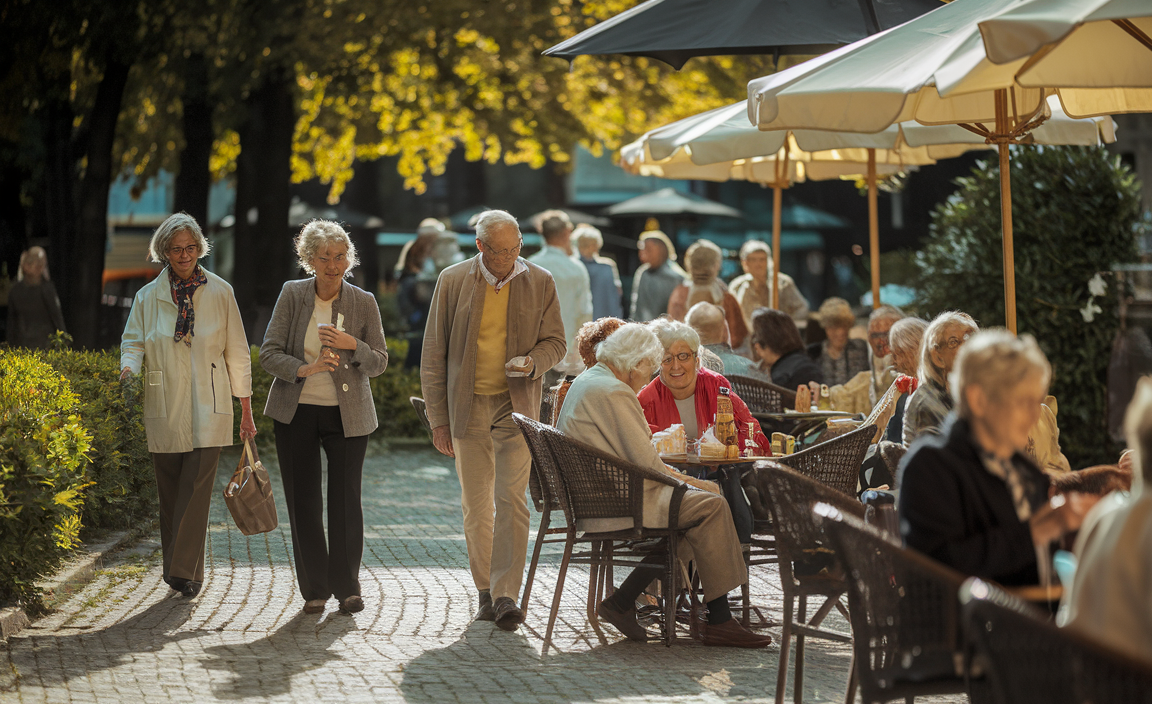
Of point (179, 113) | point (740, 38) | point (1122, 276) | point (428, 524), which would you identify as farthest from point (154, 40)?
point (1122, 276)

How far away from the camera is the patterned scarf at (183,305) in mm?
7832

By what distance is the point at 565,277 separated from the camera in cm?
1280

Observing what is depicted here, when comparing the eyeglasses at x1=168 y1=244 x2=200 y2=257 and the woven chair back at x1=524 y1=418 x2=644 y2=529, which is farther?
the eyeglasses at x1=168 y1=244 x2=200 y2=257

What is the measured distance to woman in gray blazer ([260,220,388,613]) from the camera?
7551 millimetres

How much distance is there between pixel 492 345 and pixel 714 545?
1.62 m

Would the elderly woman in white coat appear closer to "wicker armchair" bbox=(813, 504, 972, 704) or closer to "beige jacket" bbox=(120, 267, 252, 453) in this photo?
"beige jacket" bbox=(120, 267, 252, 453)

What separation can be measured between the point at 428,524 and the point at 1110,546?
8.14 meters

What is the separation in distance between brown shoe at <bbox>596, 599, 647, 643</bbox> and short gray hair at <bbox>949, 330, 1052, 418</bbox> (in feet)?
11.1

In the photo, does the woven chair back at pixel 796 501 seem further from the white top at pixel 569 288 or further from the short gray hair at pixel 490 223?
the white top at pixel 569 288

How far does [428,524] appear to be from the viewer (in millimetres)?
10836

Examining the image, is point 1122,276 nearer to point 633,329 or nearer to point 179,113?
point 633,329

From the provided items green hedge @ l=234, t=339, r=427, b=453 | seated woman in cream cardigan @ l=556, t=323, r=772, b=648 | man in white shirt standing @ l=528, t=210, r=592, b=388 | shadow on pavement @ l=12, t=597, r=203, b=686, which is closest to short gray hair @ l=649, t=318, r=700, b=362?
seated woman in cream cardigan @ l=556, t=323, r=772, b=648

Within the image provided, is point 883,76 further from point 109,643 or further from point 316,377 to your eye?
point 109,643

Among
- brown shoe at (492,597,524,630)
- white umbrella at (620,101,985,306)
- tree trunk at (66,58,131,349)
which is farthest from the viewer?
tree trunk at (66,58,131,349)
